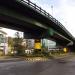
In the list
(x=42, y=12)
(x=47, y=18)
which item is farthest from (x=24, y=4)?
(x=47, y=18)

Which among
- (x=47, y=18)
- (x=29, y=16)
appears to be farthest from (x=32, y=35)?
(x=29, y=16)

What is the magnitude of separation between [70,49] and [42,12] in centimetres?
11397

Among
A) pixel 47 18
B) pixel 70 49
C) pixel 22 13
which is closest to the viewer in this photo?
pixel 22 13

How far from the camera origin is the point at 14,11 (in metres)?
36.3

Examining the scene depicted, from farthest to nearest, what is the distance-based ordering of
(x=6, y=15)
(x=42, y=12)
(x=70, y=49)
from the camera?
(x=70, y=49), (x=42, y=12), (x=6, y=15)

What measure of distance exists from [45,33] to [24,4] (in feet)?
91.2

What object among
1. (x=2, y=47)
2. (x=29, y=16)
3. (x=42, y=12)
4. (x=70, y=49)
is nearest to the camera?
(x=29, y=16)

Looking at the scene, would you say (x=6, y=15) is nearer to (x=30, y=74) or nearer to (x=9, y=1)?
(x=9, y=1)

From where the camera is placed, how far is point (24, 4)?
35.2 m

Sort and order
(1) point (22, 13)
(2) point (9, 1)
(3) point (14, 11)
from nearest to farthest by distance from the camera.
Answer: (2) point (9, 1) < (3) point (14, 11) < (1) point (22, 13)

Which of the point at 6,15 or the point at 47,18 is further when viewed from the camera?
the point at 47,18

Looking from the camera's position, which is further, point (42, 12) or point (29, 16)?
point (42, 12)

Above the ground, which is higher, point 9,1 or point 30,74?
point 9,1

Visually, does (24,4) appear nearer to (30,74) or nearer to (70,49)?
(30,74)
